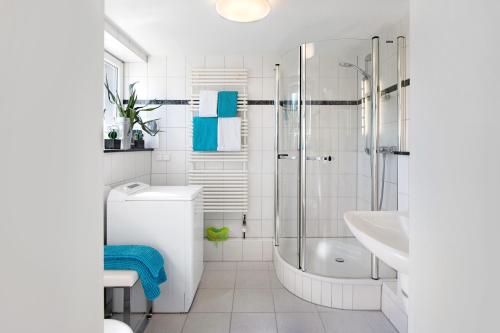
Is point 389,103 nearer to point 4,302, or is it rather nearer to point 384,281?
point 384,281

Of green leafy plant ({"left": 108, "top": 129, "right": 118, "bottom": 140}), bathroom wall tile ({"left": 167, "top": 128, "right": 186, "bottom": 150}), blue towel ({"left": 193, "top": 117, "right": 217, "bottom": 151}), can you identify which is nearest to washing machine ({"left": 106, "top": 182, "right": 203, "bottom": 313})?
green leafy plant ({"left": 108, "top": 129, "right": 118, "bottom": 140})

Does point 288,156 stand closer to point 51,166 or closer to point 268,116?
point 268,116

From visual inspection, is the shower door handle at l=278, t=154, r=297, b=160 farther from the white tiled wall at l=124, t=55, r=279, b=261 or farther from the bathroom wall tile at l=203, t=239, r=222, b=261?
the bathroom wall tile at l=203, t=239, r=222, b=261

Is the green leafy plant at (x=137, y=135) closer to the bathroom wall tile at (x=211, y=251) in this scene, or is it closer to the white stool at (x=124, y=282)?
the bathroom wall tile at (x=211, y=251)

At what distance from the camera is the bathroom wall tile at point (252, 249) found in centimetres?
330

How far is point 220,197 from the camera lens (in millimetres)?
3246

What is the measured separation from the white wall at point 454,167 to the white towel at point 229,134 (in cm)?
254

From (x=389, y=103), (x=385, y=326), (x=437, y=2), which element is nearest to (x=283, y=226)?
(x=385, y=326)

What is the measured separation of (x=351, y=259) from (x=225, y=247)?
139 cm

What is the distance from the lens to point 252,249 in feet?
10.9

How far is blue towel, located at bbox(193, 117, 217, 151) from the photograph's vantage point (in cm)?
317

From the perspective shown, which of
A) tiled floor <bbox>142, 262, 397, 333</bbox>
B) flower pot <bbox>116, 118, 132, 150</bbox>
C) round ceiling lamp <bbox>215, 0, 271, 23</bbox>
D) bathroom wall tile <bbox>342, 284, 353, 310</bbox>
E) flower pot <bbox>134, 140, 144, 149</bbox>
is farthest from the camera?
flower pot <bbox>134, 140, 144, 149</bbox>

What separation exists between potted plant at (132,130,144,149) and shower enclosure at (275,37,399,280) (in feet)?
4.93

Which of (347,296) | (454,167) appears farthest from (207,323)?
(454,167)
